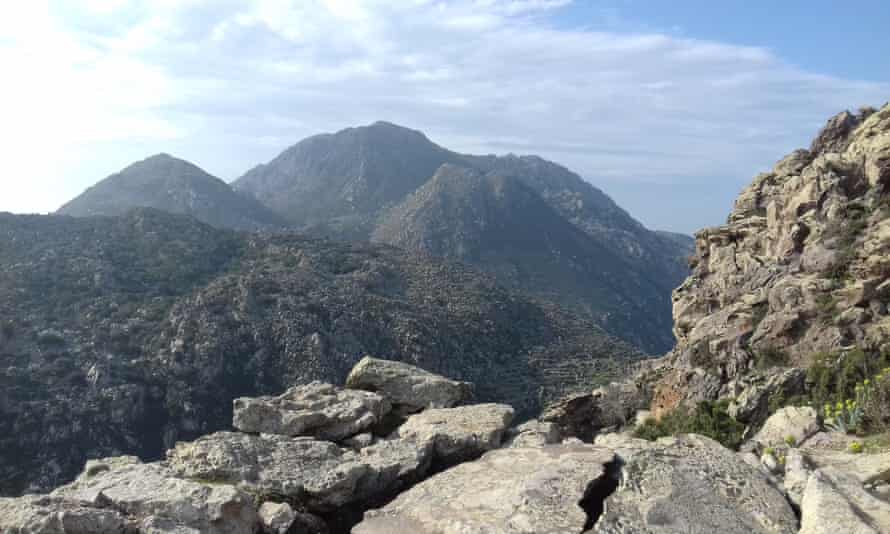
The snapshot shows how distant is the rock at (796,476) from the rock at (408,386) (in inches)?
194

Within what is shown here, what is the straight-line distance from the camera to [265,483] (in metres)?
6.96

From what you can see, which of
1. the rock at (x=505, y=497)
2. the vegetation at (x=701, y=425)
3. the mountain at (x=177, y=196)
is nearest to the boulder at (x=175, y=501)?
the rock at (x=505, y=497)

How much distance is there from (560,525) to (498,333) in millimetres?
62993

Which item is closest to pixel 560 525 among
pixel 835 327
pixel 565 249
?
pixel 835 327

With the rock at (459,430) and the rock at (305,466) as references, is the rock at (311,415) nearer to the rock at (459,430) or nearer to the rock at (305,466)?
the rock at (459,430)

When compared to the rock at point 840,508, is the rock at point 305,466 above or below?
below

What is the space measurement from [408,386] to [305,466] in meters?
3.51

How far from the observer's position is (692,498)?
5820 mm

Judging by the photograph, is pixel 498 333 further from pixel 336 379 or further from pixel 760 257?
pixel 760 257

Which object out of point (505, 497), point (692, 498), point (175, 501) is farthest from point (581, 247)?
point (175, 501)

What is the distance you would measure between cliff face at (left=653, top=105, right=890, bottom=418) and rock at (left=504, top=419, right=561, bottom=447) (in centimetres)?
1361

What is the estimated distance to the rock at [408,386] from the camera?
34.8 ft

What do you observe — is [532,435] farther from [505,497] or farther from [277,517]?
[277,517]

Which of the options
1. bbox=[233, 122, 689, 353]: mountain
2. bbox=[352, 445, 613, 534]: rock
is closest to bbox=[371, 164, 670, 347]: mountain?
bbox=[233, 122, 689, 353]: mountain
